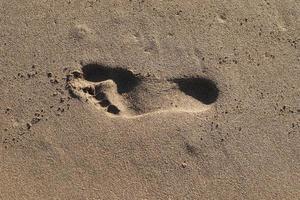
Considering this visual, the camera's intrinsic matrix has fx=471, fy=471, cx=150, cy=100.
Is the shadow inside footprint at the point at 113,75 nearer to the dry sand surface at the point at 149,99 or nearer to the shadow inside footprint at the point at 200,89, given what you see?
the dry sand surface at the point at 149,99

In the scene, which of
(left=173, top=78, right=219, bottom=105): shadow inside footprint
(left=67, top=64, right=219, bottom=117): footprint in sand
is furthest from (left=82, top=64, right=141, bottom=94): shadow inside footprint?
(left=173, top=78, right=219, bottom=105): shadow inside footprint

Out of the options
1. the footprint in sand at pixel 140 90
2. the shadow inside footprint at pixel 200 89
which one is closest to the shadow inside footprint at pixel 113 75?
the footprint in sand at pixel 140 90

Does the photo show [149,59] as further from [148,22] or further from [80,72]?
[80,72]

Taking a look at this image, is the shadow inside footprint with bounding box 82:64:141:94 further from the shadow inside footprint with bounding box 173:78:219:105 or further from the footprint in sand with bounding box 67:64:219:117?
the shadow inside footprint with bounding box 173:78:219:105

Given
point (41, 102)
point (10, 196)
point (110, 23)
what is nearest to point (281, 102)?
point (110, 23)

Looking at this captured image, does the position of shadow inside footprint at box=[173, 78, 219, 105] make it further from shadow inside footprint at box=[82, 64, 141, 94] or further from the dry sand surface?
shadow inside footprint at box=[82, 64, 141, 94]

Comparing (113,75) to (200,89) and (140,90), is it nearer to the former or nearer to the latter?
(140,90)
